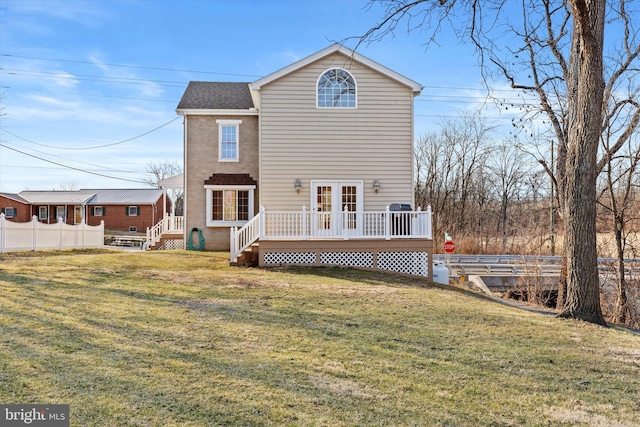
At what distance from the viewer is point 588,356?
586cm

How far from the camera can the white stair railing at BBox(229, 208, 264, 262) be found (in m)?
14.0

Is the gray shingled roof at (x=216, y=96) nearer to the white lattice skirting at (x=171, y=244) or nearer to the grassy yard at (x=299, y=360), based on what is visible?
the white lattice skirting at (x=171, y=244)

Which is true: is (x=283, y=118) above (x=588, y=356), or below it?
above

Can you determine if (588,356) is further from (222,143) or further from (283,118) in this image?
(222,143)

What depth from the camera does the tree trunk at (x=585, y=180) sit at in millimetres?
8070

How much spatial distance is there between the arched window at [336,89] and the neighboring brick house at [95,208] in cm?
2804

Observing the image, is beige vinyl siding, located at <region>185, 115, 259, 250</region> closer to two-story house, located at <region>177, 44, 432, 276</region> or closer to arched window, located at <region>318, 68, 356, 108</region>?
two-story house, located at <region>177, 44, 432, 276</region>

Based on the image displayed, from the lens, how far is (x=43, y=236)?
58.0 feet

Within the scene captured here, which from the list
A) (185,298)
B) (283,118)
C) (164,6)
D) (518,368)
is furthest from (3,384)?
(164,6)

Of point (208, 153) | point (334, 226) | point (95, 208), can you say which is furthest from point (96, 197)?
point (334, 226)

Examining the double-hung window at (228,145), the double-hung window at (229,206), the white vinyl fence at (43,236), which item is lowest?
the white vinyl fence at (43,236)

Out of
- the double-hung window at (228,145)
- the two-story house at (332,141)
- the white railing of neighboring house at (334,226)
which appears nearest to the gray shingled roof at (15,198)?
the double-hung window at (228,145)

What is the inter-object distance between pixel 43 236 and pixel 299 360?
16.5 meters

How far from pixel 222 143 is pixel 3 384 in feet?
47.8
